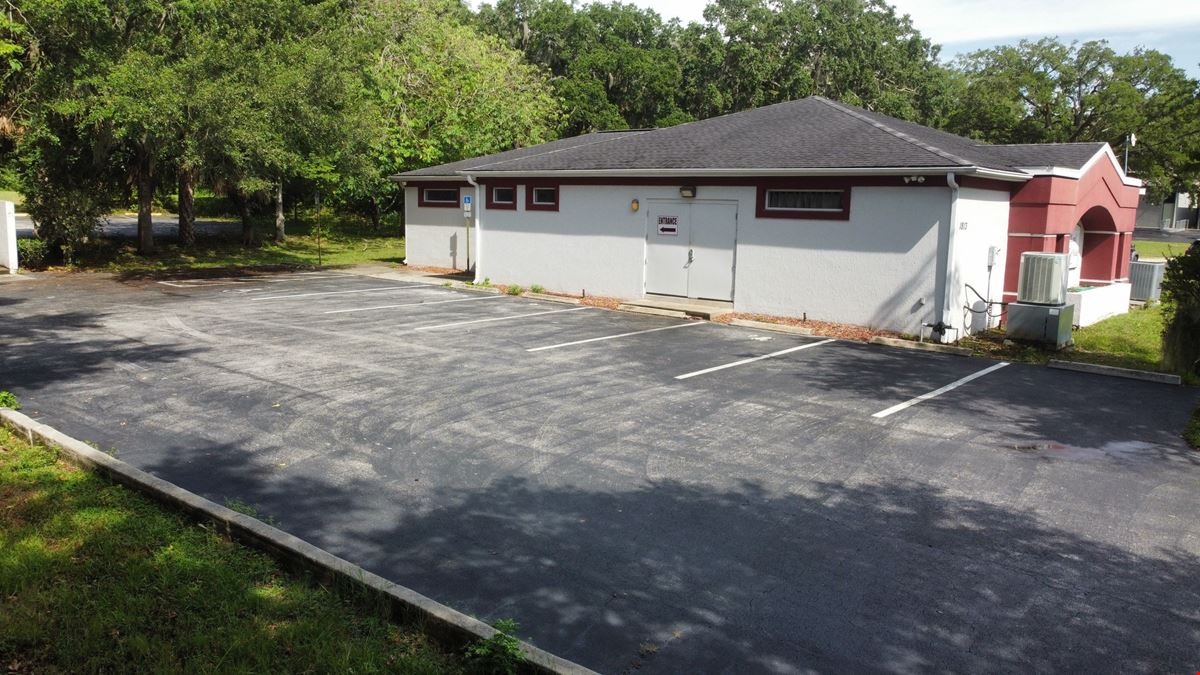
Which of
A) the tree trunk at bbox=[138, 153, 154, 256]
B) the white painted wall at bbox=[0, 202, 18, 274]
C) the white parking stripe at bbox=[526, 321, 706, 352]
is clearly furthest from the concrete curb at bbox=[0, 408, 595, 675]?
the tree trunk at bbox=[138, 153, 154, 256]

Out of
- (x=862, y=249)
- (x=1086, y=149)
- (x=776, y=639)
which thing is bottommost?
(x=776, y=639)

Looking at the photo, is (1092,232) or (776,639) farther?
(1092,232)

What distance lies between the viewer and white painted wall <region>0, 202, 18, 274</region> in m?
21.5

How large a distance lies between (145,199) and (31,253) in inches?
155

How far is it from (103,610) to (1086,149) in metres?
20.3

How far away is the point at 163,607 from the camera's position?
4.70 m

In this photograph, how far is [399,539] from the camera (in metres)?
5.93

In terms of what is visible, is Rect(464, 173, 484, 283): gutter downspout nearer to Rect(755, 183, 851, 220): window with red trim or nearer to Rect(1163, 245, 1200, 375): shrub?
Rect(755, 183, 851, 220): window with red trim

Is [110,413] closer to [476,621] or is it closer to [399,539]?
[399,539]

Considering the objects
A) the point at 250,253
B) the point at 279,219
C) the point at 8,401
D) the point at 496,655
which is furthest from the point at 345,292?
the point at 496,655

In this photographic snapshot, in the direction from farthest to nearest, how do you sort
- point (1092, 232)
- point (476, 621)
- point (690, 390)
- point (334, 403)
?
1. point (1092, 232)
2. point (690, 390)
3. point (334, 403)
4. point (476, 621)

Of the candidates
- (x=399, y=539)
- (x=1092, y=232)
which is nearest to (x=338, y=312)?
(x=399, y=539)

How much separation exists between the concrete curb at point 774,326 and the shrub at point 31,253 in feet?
61.4

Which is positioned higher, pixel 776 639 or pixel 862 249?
pixel 862 249
